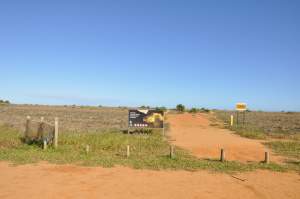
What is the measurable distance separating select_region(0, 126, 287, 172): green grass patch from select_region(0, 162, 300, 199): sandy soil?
0.83 meters

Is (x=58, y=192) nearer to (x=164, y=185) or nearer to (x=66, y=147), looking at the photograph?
(x=164, y=185)

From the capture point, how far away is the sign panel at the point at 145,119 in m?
24.6

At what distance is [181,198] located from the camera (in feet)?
29.9

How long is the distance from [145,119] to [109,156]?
988cm

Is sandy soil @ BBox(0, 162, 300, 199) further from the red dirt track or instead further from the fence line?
the fence line

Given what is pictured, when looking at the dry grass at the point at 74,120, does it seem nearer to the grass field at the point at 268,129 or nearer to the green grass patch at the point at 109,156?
the green grass patch at the point at 109,156

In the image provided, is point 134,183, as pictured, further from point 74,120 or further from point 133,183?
point 74,120

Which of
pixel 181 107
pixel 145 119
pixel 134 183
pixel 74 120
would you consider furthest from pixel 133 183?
pixel 181 107

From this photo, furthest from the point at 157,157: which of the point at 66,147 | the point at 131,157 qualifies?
the point at 66,147

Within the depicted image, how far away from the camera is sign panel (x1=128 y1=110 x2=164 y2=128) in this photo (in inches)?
969

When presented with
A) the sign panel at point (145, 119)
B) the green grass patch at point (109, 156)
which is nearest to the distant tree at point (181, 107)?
the sign panel at point (145, 119)

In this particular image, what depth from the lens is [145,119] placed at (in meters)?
24.8

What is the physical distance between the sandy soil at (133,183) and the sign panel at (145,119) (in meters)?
11.9

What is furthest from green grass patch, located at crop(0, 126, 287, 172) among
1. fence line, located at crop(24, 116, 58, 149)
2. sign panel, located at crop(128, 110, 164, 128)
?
sign panel, located at crop(128, 110, 164, 128)
